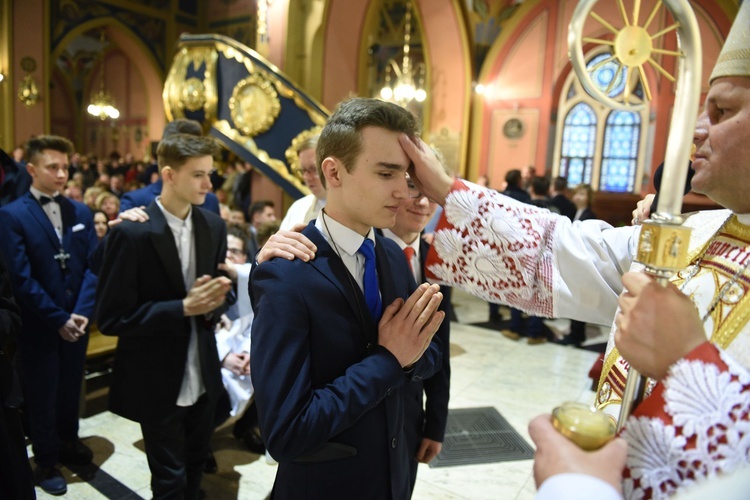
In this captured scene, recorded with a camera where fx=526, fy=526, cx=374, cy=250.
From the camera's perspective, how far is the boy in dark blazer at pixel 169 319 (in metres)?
2.28

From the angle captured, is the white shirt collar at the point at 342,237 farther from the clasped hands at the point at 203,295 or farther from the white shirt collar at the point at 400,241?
the clasped hands at the point at 203,295

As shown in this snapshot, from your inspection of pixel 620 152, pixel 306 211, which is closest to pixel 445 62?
pixel 620 152

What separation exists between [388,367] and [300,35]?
6412 millimetres

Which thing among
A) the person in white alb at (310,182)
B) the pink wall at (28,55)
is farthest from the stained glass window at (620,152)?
the pink wall at (28,55)

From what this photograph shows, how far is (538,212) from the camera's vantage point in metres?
1.34

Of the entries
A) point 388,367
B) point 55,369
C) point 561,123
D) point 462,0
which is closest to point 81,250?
point 55,369

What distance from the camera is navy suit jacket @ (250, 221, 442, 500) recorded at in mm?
1189

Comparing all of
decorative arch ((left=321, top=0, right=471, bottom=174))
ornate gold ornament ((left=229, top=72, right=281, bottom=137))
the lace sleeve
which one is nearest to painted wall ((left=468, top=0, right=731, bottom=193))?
decorative arch ((left=321, top=0, right=471, bottom=174))

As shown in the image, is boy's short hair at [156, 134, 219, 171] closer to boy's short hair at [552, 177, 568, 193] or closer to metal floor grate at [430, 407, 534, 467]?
metal floor grate at [430, 407, 534, 467]

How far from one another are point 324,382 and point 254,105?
17.3 feet

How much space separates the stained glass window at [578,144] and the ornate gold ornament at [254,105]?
7.70 metres

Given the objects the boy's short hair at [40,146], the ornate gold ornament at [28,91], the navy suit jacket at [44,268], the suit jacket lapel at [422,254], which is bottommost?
the navy suit jacket at [44,268]

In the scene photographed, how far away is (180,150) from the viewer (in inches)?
97.4

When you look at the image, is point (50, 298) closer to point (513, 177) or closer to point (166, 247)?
point (166, 247)
